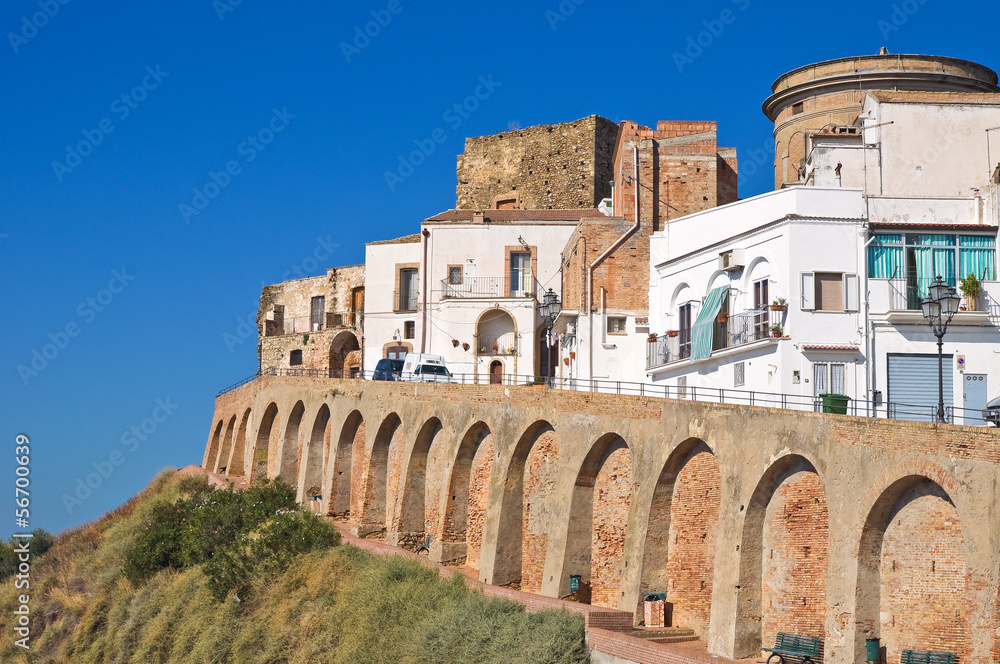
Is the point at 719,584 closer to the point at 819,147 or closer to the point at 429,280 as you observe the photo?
the point at 819,147

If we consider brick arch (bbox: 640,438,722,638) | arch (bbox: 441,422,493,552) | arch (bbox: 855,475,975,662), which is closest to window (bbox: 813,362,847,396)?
brick arch (bbox: 640,438,722,638)

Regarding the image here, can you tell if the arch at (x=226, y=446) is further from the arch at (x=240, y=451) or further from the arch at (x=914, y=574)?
the arch at (x=914, y=574)

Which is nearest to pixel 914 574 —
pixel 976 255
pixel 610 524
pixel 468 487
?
pixel 610 524

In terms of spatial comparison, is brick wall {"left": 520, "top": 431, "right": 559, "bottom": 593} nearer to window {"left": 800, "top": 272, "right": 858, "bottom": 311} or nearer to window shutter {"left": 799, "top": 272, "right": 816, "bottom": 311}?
window shutter {"left": 799, "top": 272, "right": 816, "bottom": 311}

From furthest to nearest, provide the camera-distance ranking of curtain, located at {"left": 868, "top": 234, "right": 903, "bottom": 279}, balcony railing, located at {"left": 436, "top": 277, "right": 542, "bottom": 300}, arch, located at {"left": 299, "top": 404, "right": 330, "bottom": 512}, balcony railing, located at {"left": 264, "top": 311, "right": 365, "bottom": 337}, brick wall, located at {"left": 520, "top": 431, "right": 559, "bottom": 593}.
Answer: balcony railing, located at {"left": 264, "top": 311, "right": 365, "bottom": 337}, balcony railing, located at {"left": 436, "top": 277, "right": 542, "bottom": 300}, arch, located at {"left": 299, "top": 404, "right": 330, "bottom": 512}, brick wall, located at {"left": 520, "top": 431, "right": 559, "bottom": 593}, curtain, located at {"left": 868, "top": 234, "right": 903, "bottom": 279}

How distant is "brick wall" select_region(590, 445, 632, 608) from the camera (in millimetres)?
30281

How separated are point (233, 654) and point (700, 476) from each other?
14.8 meters

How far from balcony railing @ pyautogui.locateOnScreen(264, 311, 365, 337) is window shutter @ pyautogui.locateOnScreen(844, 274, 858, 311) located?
28549 mm

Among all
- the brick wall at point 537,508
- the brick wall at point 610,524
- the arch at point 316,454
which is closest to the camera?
the brick wall at point 610,524

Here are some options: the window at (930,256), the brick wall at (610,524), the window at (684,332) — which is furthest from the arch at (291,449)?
the window at (930,256)

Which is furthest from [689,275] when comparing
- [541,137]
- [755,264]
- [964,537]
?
[541,137]

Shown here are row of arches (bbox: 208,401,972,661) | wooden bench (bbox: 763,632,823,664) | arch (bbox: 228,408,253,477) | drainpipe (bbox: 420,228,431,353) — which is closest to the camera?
row of arches (bbox: 208,401,972,661)

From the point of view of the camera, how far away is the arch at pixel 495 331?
50656 millimetres

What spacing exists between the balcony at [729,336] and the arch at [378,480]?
9.59m
